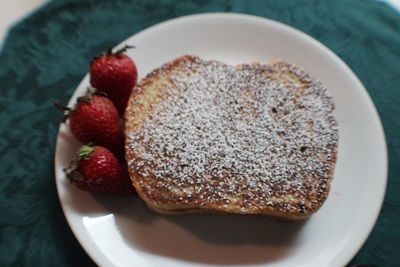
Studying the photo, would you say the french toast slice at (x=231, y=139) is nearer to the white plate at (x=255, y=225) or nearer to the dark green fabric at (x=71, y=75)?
the white plate at (x=255, y=225)

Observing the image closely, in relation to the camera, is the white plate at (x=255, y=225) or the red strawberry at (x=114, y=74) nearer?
the white plate at (x=255, y=225)

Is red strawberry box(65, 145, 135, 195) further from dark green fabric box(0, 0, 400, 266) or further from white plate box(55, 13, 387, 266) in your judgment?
dark green fabric box(0, 0, 400, 266)

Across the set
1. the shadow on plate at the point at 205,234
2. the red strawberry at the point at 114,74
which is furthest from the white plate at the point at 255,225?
the red strawberry at the point at 114,74

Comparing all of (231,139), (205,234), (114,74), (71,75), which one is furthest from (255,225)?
(71,75)

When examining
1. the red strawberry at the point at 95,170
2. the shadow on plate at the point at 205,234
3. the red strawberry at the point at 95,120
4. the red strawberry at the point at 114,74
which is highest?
the red strawberry at the point at 114,74

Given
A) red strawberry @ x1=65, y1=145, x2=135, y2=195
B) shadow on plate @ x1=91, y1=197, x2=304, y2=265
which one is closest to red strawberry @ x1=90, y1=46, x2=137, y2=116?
red strawberry @ x1=65, y1=145, x2=135, y2=195

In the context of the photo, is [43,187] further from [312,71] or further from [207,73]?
[312,71]
